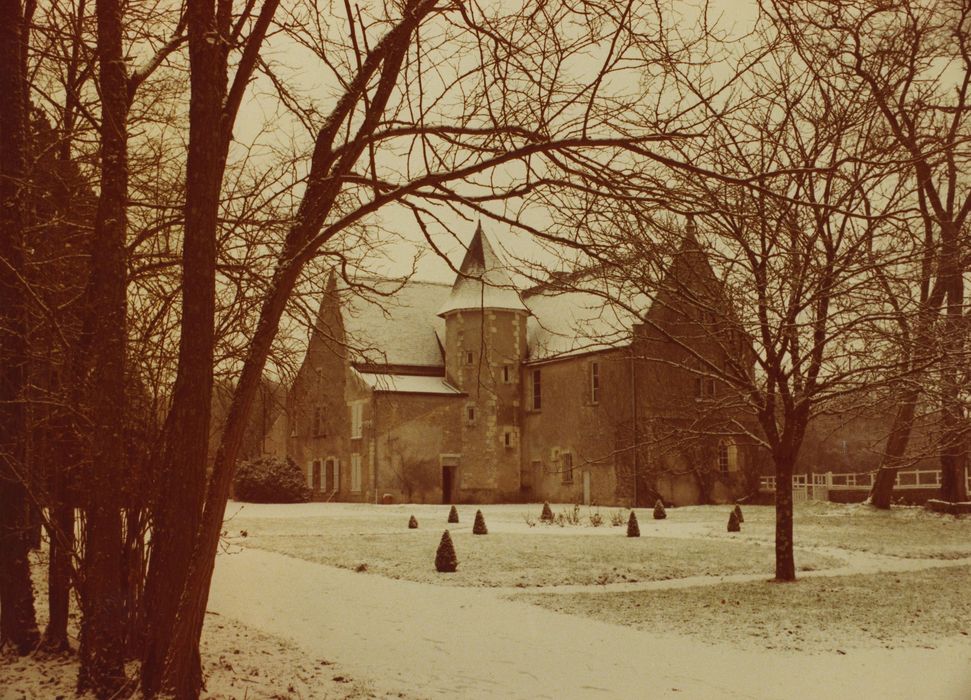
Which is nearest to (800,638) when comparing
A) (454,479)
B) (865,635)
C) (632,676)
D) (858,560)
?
(865,635)

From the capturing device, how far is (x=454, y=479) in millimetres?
42031

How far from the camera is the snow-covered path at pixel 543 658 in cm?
739

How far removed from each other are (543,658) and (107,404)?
14.6ft

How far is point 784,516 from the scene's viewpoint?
1330 centimetres

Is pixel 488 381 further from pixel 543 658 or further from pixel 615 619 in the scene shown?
pixel 543 658

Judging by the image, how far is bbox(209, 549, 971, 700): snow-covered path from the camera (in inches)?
291

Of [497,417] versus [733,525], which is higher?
[497,417]

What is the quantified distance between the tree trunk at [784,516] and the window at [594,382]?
25.0 meters

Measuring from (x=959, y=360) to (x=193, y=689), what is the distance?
31.0 feet

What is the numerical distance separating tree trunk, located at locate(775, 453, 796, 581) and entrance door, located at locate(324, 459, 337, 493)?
109 ft

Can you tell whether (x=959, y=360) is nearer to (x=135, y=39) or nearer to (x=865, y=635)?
(x=865, y=635)

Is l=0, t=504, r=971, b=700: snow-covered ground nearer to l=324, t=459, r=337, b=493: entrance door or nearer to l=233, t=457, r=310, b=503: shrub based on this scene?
l=233, t=457, r=310, b=503: shrub

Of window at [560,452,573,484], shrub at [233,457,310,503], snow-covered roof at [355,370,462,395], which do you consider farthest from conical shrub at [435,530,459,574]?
shrub at [233,457,310,503]

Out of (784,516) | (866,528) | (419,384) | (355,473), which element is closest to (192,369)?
(784,516)
